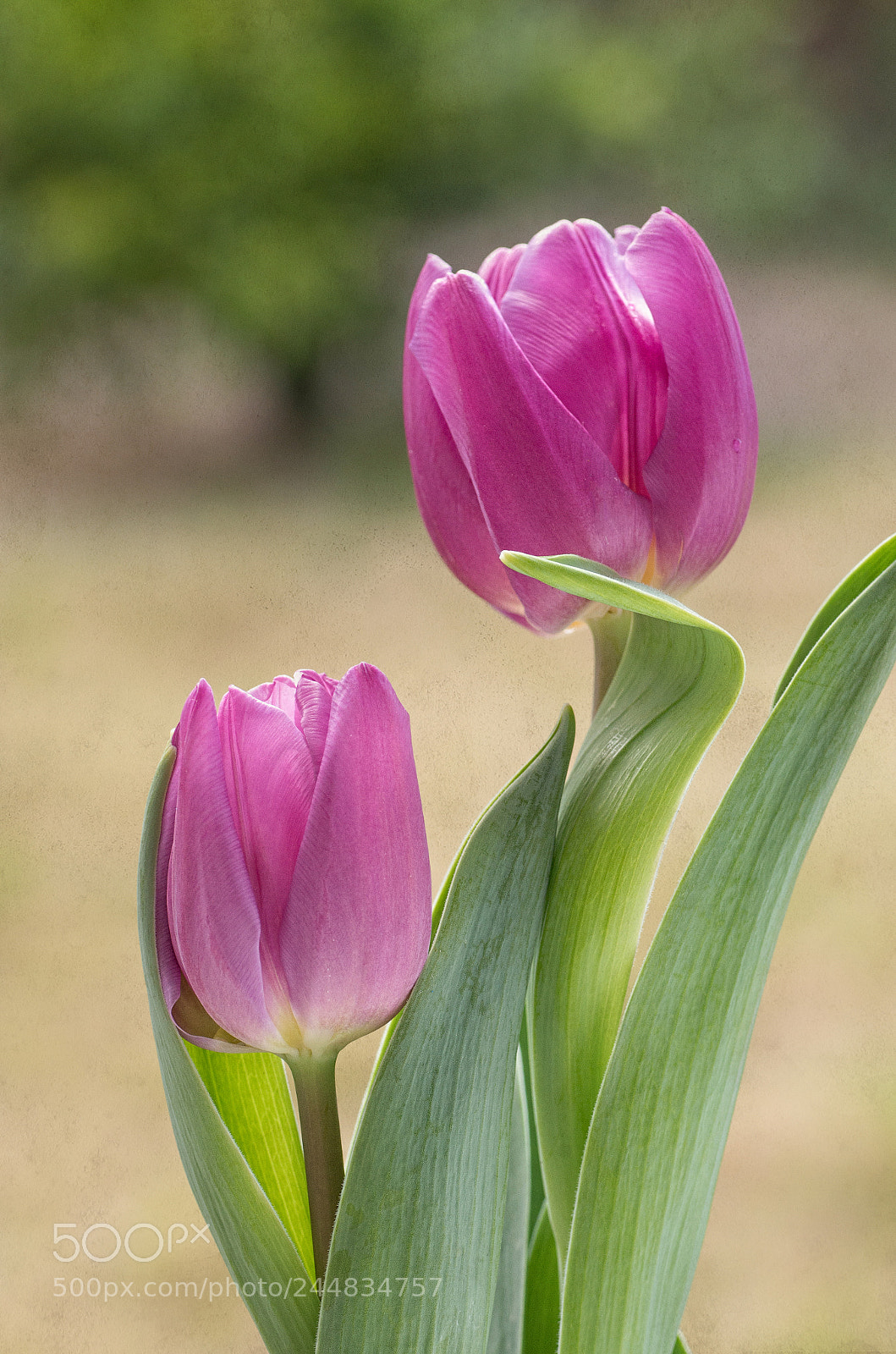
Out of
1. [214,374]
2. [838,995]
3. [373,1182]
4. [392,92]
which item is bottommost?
[838,995]

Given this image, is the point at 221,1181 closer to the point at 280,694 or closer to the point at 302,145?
the point at 280,694

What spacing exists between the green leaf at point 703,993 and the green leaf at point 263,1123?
0.05m

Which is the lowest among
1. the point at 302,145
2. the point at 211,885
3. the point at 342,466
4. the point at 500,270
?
the point at 211,885

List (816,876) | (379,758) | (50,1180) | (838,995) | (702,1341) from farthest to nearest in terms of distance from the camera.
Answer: (816,876), (838,995), (50,1180), (702,1341), (379,758)

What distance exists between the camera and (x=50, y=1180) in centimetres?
102

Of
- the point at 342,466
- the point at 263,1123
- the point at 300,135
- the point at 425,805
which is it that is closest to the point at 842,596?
the point at 263,1123

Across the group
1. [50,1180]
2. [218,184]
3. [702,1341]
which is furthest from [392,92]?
[702,1341]

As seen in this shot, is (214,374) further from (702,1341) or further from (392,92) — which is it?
(702,1341)

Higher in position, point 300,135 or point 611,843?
point 300,135

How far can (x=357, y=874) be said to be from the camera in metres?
0.20

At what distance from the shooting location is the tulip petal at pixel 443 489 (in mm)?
239

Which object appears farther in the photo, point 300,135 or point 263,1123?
point 300,135

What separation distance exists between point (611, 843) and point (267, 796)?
0.20 ft

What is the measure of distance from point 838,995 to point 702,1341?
16.3 inches
